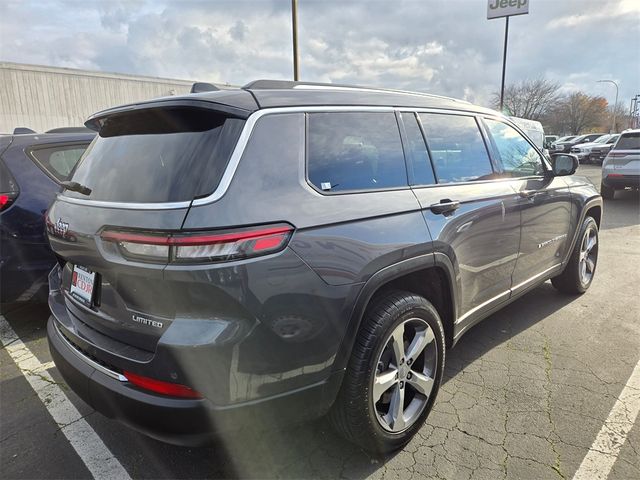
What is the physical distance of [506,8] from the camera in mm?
29781

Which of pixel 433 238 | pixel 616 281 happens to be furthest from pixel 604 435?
pixel 616 281

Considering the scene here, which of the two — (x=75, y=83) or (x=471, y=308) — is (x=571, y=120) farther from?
(x=471, y=308)

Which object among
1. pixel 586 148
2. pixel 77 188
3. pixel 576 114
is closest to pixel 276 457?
pixel 77 188

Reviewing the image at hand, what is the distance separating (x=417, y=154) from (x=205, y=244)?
4.93ft

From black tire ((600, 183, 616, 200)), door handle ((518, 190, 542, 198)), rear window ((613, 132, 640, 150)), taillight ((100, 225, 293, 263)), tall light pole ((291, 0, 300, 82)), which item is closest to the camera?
taillight ((100, 225, 293, 263))

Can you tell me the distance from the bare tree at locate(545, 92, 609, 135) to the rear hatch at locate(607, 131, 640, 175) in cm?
5927

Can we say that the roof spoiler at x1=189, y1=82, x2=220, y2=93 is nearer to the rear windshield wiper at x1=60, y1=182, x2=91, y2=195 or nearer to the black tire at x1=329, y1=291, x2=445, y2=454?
the rear windshield wiper at x1=60, y1=182, x2=91, y2=195

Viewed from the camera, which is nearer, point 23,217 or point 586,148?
point 23,217

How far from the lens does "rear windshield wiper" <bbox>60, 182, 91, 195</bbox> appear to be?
2.23 meters

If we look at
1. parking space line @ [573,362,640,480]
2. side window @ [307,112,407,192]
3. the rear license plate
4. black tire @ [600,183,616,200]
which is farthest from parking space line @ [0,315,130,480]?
black tire @ [600,183,616,200]

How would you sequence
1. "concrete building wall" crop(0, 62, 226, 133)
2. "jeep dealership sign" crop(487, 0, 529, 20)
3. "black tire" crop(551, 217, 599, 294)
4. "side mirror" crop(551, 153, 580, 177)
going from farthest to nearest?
"jeep dealership sign" crop(487, 0, 529, 20) < "concrete building wall" crop(0, 62, 226, 133) < "black tire" crop(551, 217, 599, 294) < "side mirror" crop(551, 153, 580, 177)

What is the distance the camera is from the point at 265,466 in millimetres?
2303

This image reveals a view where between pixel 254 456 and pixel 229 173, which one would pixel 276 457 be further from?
pixel 229 173

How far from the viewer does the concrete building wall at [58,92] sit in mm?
19406
